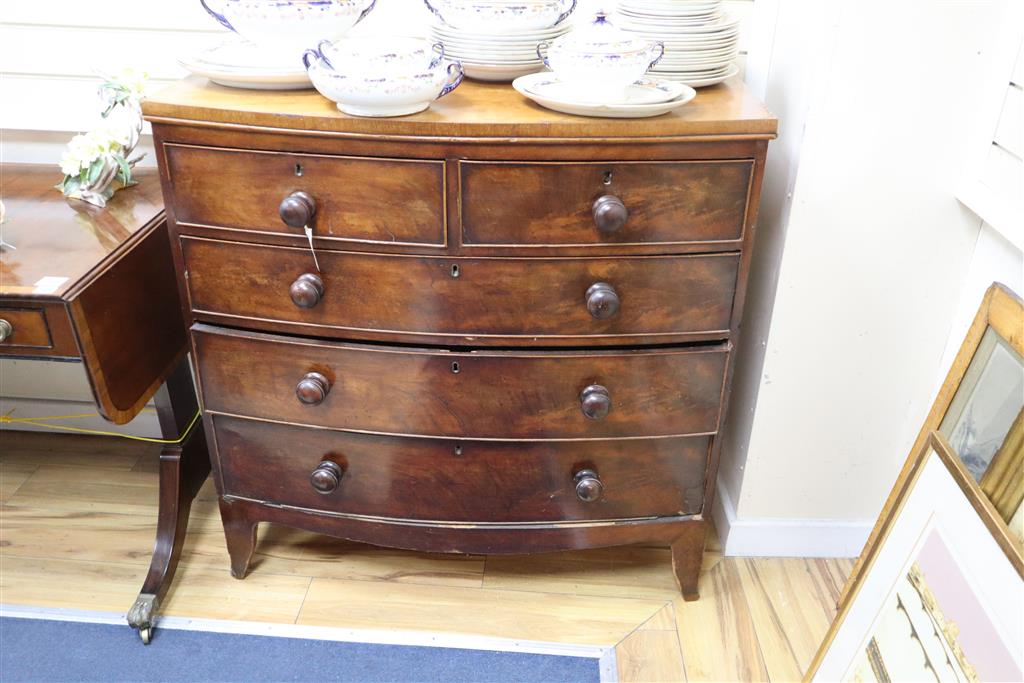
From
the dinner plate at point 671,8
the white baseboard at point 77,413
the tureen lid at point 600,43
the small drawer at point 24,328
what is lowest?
the white baseboard at point 77,413

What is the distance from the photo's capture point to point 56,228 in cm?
155

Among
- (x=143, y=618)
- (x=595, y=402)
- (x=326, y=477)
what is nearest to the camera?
(x=595, y=402)

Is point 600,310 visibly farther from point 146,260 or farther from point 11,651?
point 11,651

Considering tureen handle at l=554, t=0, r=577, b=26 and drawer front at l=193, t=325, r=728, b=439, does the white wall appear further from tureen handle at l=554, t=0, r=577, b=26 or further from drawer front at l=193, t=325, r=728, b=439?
tureen handle at l=554, t=0, r=577, b=26

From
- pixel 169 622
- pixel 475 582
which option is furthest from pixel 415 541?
pixel 169 622

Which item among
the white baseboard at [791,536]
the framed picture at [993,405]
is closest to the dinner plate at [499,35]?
the framed picture at [993,405]

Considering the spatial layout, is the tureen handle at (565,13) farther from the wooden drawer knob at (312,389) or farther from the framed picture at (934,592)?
the framed picture at (934,592)

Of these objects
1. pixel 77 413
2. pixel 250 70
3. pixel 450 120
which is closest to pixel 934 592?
pixel 450 120

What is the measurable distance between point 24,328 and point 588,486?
3.31 ft

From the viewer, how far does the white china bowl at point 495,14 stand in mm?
1367

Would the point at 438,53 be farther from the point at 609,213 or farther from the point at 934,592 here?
the point at 934,592

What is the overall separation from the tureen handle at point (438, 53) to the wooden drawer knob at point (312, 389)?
1.85 feet

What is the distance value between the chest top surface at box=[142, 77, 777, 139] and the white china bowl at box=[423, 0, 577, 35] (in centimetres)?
15

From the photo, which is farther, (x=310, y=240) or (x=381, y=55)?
(x=310, y=240)
